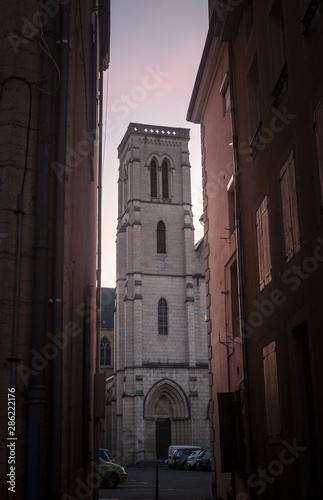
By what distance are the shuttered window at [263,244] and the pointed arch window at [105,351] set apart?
59131mm

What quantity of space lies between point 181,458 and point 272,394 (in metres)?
31.1

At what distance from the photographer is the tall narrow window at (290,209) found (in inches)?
342

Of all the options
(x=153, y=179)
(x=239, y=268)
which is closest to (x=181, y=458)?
(x=153, y=179)

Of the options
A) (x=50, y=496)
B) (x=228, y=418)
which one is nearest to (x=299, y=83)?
(x=50, y=496)

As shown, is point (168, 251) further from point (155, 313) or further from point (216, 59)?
point (216, 59)

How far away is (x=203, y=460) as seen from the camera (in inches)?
1410

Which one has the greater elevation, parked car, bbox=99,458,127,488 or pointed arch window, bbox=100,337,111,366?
pointed arch window, bbox=100,337,111,366

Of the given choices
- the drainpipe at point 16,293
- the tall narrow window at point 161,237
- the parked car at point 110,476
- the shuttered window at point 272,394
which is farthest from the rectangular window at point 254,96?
the tall narrow window at point 161,237

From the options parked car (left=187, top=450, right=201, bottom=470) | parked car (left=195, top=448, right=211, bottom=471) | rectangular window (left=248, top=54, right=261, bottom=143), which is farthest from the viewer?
parked car (left=187, top=450, right=201, bottom=470)

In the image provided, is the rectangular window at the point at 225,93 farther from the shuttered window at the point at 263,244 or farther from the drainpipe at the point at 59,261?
the drainpipe at the point at 59,261

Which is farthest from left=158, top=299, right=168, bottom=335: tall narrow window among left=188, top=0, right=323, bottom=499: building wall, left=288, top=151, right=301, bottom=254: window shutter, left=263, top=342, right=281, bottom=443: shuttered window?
left=288, top=151, right=301, bottom=254: window shutter

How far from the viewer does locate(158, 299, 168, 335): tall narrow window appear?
51.6 meters

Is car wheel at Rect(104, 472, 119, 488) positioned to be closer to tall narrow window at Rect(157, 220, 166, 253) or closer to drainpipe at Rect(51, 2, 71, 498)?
drainpipe at Rect(51, 2, 71, 498)

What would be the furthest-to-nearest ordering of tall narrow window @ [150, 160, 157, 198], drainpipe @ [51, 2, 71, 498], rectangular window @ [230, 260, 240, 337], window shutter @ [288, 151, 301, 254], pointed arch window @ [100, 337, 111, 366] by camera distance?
pointed arch window @ [100, 337, 111, 366] < tall narrow window @ [150, 160, 157, 198] < rectangular window @ [230, 260, 240, 337] < window shutter @ [288, 151, 301, 254] < drainpipe @ [51, 2, 71, 498]
